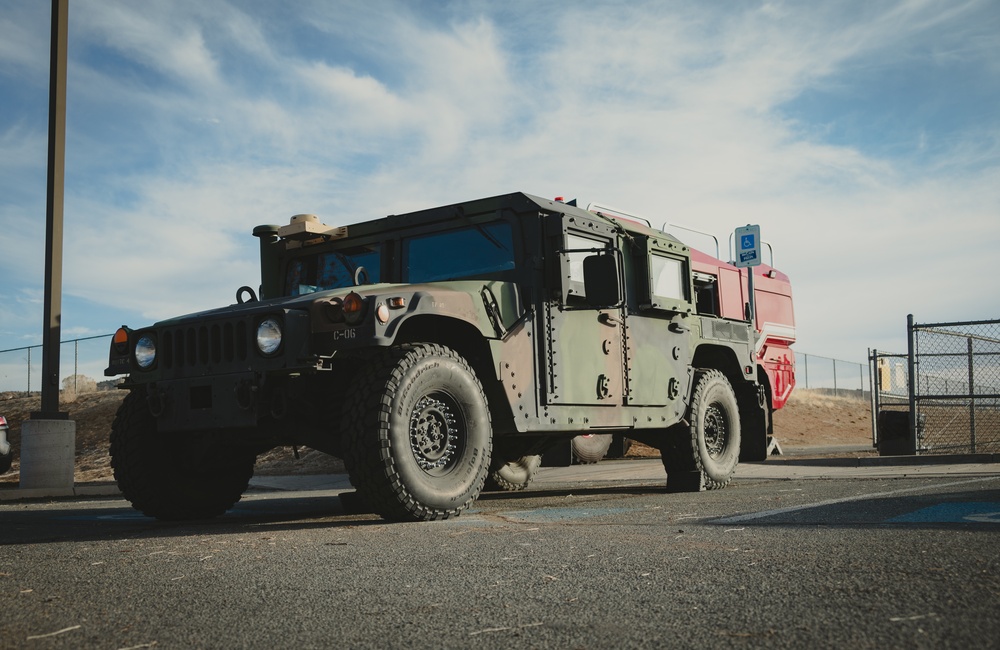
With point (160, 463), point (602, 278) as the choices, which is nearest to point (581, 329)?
point (602, 278)

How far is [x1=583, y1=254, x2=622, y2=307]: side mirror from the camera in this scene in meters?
6.77

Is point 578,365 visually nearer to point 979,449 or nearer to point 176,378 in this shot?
point 176,378

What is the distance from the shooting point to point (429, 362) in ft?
19.1

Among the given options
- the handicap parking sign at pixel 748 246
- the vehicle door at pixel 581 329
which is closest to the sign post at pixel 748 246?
the handicap parking sign at pixel 748 246

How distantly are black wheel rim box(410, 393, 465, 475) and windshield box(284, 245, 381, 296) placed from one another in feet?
6.06

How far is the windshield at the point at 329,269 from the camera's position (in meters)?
7.62

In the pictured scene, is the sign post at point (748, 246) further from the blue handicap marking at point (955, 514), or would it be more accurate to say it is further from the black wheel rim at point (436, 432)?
the black wheel rim at point (436, 432)

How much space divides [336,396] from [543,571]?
2.78 metres

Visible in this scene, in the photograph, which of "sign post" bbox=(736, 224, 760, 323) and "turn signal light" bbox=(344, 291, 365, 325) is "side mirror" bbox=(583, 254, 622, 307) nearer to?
"turn signal light" bbox=(344, 291, 365, 325)

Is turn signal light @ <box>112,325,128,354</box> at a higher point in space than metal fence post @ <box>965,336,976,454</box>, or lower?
higher

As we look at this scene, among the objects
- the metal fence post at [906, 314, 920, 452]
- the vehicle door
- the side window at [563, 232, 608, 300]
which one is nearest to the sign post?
the metal fence post at [906, 314, 920, 452]

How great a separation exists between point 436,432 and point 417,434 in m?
0.18

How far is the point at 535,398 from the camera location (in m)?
6.84

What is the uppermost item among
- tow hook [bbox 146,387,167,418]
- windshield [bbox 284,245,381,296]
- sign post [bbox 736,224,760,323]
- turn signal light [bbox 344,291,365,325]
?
sign post [bbox 736,224,760,323]
